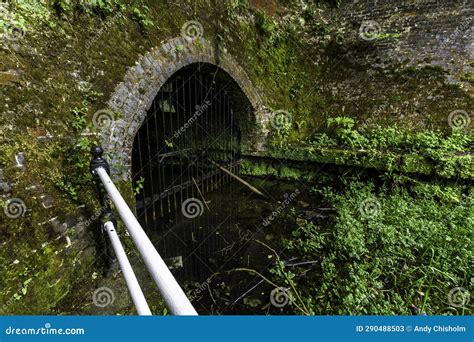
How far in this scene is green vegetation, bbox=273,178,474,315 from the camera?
2.67 m

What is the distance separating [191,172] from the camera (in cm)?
538

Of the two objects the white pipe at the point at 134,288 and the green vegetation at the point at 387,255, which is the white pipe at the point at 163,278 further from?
the green vegetation at the point at 387,255

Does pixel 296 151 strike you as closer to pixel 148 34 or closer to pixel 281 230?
pixel 281 230

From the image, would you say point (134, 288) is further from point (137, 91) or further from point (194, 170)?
point (194, 170)

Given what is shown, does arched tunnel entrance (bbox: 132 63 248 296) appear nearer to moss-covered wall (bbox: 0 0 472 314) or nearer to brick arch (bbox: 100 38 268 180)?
brick arch (bbox: 100 38 268 180)

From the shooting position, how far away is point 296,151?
611 cm

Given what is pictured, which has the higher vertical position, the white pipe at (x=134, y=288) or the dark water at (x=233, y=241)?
the white pipe at (x=134, y=288)

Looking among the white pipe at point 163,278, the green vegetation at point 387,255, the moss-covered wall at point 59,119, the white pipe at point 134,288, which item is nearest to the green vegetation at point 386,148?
the green vegetation at point 387,255

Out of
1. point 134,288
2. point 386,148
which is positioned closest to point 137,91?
point 134,288

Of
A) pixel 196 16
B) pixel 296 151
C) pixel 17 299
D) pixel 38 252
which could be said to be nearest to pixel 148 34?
pixel 196 16

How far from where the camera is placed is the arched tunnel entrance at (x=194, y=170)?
3.92 meters

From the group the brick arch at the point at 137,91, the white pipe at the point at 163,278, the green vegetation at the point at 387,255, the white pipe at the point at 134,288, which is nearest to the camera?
the white pipe at the point at 163,278

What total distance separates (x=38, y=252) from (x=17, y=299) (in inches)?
14.2

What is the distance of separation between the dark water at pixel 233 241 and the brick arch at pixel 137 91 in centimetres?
167
